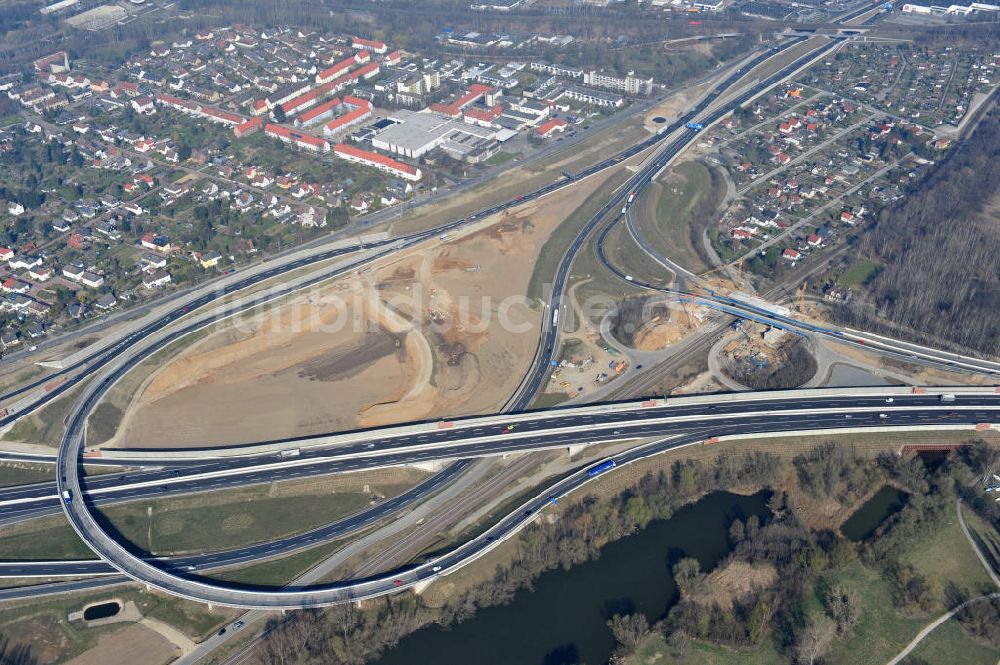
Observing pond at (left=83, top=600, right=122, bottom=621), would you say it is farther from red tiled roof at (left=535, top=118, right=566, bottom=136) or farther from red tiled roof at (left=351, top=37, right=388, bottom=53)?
red tiled roof at (left=351, top=37, right=388, bottom=53)

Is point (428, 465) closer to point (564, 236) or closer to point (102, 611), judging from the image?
point (102, 611)

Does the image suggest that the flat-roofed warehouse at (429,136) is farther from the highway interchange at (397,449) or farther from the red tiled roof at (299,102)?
the highway interchange at (397,449)

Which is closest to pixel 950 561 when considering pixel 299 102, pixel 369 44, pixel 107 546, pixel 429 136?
pixel 107 546

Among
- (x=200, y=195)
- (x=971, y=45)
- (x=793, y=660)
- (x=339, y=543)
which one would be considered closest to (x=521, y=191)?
(x=200, y=195)

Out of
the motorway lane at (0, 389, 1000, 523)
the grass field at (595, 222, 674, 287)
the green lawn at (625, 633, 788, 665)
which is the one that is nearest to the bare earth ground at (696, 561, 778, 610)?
the green lawn at (625, 633, 788, 665)

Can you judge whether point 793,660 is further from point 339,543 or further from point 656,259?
point 656,259

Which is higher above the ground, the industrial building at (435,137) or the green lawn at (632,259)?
the industrial building at (435,137)

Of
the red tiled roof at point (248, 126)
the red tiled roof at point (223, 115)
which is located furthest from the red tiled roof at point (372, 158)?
the red tiled roof at point (223, 115)
